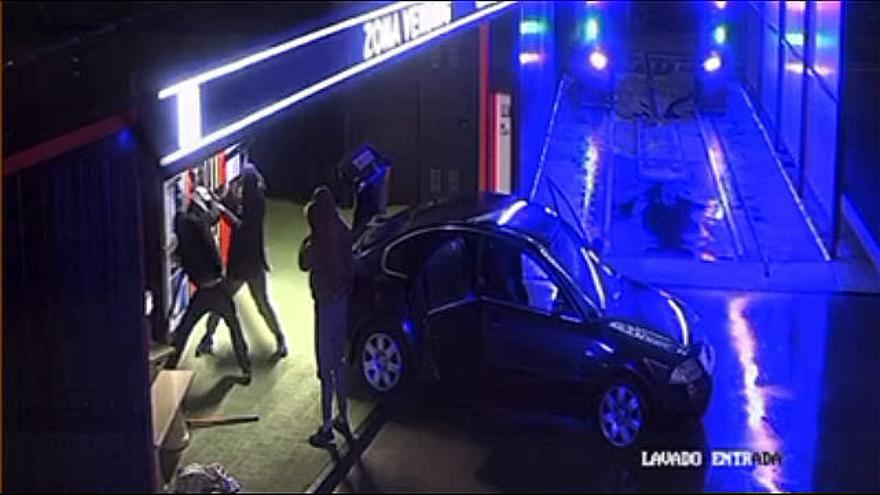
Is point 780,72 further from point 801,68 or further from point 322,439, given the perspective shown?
point 322,439

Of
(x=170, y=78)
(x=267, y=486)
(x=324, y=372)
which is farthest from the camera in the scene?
(x=324, y=372)

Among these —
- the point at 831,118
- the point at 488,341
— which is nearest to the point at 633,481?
the point at 488,341

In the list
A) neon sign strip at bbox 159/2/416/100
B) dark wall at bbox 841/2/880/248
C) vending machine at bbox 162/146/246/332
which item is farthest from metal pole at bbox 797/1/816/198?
neon sign strip at bbox 159/2/416/100

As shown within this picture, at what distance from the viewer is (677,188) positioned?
11859mm

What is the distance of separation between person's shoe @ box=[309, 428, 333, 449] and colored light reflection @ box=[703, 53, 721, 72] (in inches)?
407

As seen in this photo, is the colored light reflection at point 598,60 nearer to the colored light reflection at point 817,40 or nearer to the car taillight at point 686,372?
the colored light reflection at point 817,40

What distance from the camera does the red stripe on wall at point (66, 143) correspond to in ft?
14.2

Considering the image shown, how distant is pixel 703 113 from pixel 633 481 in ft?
32.4

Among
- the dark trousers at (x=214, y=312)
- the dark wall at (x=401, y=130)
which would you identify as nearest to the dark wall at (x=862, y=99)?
the dark wall at (x=401, y=130)

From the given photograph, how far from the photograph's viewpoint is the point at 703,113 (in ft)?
50.0

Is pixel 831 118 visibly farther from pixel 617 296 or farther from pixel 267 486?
pixel 267 486

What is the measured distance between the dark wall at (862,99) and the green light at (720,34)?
2.98 meters

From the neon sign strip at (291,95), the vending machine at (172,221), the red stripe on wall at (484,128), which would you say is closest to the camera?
the neon sign strip at (291,95)

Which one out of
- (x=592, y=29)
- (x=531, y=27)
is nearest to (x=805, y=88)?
(x=531, y=27)
